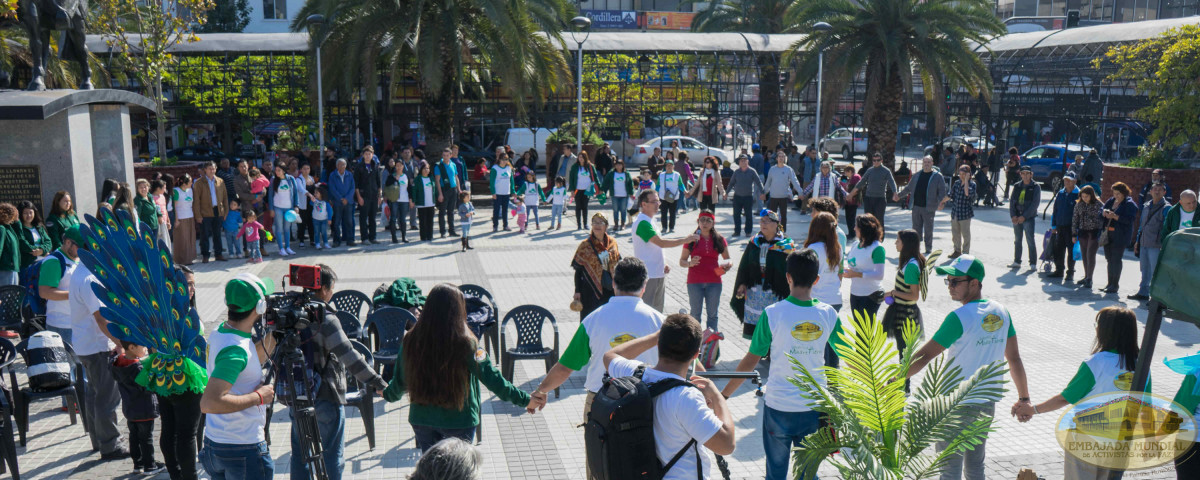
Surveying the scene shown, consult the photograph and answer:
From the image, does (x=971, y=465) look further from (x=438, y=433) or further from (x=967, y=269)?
(x=438, y=433)

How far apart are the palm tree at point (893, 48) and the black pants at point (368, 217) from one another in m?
12.0

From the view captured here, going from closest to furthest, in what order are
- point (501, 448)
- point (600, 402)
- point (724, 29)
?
1. point (600, 402)
2. point (501, 448)
3. point (724, 29)

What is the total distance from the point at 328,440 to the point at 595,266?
358 centimetres

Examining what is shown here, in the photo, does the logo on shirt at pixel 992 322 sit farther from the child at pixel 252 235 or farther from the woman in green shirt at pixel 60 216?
the child at pixel 252 235

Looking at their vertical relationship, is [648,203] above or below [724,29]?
below

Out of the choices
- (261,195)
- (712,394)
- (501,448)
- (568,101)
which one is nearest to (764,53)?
(568,101)

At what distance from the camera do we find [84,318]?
6.34 m

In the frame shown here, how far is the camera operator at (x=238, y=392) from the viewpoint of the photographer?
429 centimetres

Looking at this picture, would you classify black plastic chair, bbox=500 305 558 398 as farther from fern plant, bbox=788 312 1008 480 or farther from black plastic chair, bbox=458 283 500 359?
fern plant, bbox=788 312 1008 480

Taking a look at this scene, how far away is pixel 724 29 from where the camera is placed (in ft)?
112

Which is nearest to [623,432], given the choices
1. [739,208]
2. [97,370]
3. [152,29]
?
[97,370]

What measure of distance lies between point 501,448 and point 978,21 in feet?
63.9

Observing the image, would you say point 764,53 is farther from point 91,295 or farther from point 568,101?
point 91,295

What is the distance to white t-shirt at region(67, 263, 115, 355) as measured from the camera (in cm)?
621
